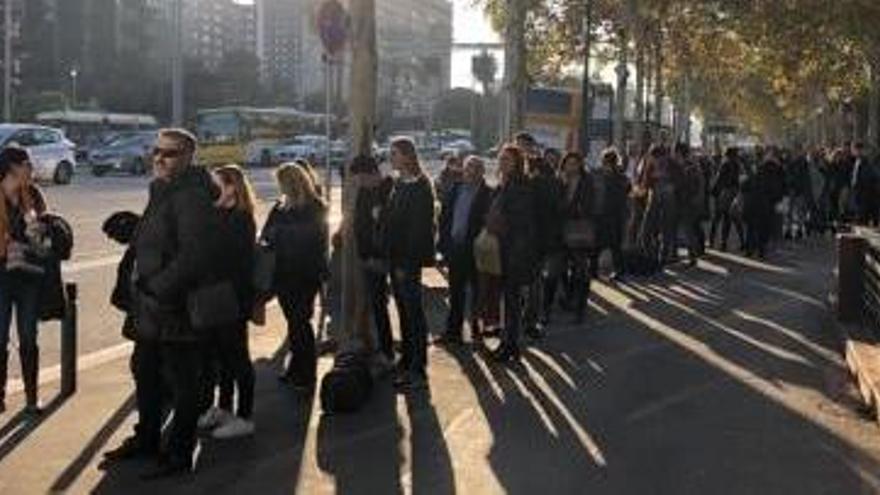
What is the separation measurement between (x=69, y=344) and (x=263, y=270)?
5.00ft

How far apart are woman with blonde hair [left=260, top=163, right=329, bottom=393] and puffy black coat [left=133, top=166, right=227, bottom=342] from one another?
235 cm

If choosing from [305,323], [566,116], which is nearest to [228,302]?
[305,323]

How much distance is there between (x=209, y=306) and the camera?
27.5 ft

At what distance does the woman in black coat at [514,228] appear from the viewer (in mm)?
12641

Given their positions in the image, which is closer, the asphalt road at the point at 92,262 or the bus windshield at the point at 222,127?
the asphalt road at the point at 92,262

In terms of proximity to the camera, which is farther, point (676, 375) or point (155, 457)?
point (676, 375)

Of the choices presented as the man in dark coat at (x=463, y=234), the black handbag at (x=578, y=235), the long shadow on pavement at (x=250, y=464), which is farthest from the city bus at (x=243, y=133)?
the long shadow on pavement at (x=250, y=464)

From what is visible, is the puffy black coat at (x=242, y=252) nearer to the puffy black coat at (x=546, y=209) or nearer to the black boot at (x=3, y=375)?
the black boot at (x=3, y=375)

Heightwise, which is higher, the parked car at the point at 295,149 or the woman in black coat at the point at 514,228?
the woman in black coat at the point at 514,228

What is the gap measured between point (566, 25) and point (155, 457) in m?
35.9

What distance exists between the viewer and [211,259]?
27.2 ft

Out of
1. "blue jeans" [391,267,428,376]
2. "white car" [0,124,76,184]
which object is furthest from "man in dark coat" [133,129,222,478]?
"white car" [0,124,76,184]

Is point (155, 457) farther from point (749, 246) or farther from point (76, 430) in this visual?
point (749, 246)

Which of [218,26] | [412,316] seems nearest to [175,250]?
[412,316]
